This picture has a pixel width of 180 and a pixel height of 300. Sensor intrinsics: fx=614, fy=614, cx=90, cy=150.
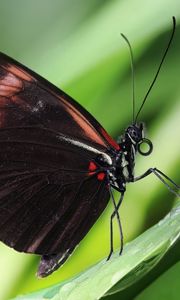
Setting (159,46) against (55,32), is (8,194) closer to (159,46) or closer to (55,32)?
(159,46)

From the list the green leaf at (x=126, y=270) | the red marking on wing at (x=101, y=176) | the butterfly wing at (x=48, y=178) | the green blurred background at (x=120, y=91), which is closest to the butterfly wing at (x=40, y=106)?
the butterfly wing at (x=48, y=178)

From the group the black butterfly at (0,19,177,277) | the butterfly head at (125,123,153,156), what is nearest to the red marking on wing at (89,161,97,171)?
the black butterfly at (0,19,177,277)

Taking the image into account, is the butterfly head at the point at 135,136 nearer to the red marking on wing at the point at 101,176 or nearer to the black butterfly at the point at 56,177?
the black butterfly at the point at 56,177

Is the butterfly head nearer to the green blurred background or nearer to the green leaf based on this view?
the green blurred background

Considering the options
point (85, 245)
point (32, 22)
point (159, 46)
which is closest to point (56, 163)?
point (85, 245)

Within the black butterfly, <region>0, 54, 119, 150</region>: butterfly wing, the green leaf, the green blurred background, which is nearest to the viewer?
the green leaf

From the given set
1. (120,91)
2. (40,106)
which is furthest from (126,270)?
(120,91)

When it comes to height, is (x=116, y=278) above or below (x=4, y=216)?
below

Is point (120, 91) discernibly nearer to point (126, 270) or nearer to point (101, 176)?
point (101, 176)

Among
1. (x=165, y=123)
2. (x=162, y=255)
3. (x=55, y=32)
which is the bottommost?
(x=162, y=255)
